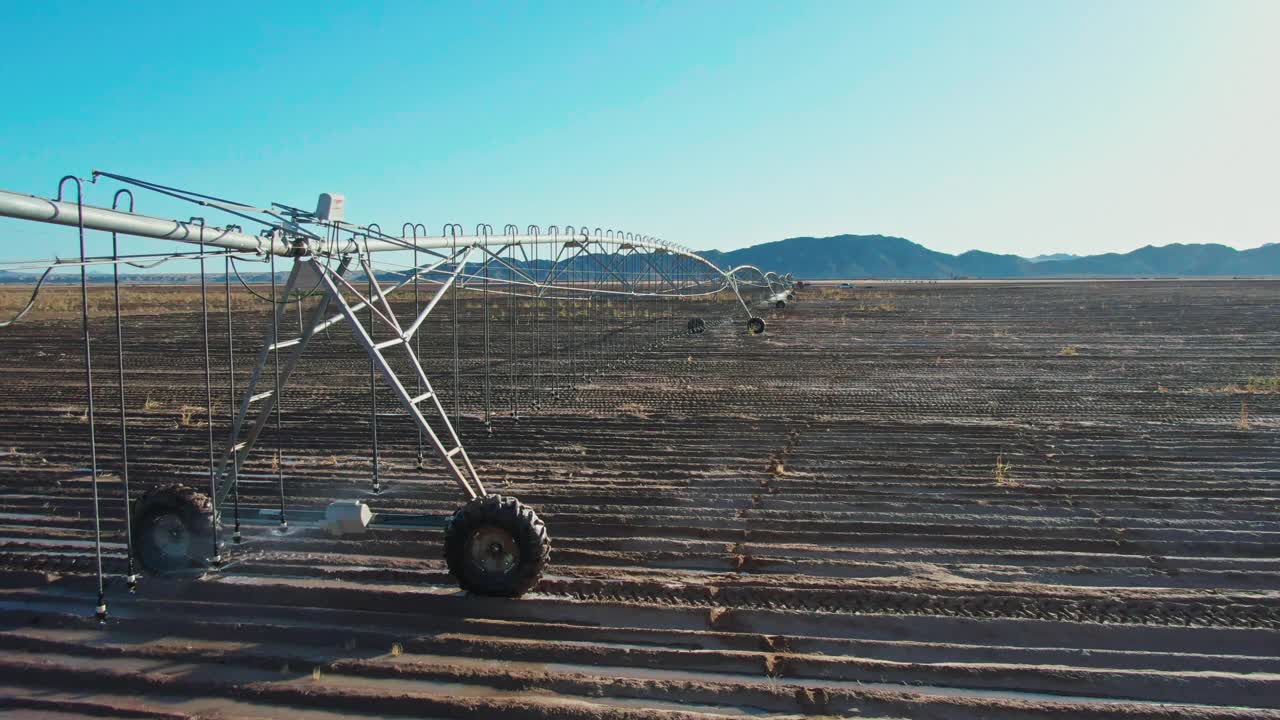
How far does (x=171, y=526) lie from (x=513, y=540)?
2508 millimetres

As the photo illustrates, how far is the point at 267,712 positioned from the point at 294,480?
4.93m

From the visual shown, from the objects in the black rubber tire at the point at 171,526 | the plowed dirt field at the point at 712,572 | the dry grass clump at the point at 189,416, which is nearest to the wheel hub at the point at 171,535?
the black rubber tire at the point at 171,526

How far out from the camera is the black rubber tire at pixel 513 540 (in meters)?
5.71

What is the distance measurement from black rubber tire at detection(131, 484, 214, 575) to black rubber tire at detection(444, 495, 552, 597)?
73.6 inches

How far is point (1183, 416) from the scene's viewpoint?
1244 cm

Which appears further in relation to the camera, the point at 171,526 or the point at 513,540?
the point at 171,526

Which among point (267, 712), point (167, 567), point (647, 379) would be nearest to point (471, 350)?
point (647, 379)

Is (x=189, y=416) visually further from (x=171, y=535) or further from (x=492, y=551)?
(x=492, y=551)

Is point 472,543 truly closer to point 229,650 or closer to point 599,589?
point 599,589

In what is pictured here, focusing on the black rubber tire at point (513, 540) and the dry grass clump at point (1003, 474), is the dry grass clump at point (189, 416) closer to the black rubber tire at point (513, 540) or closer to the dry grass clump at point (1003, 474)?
the black rubber tire at point (513, 540)

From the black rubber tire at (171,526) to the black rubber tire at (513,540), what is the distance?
6.14ft

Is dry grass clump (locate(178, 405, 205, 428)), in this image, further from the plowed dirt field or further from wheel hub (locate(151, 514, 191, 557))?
wheel hub (locate(151, 514, 191, 557))

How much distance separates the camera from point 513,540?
5746mm

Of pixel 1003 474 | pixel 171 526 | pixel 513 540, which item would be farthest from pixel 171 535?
pixel 1003 474
